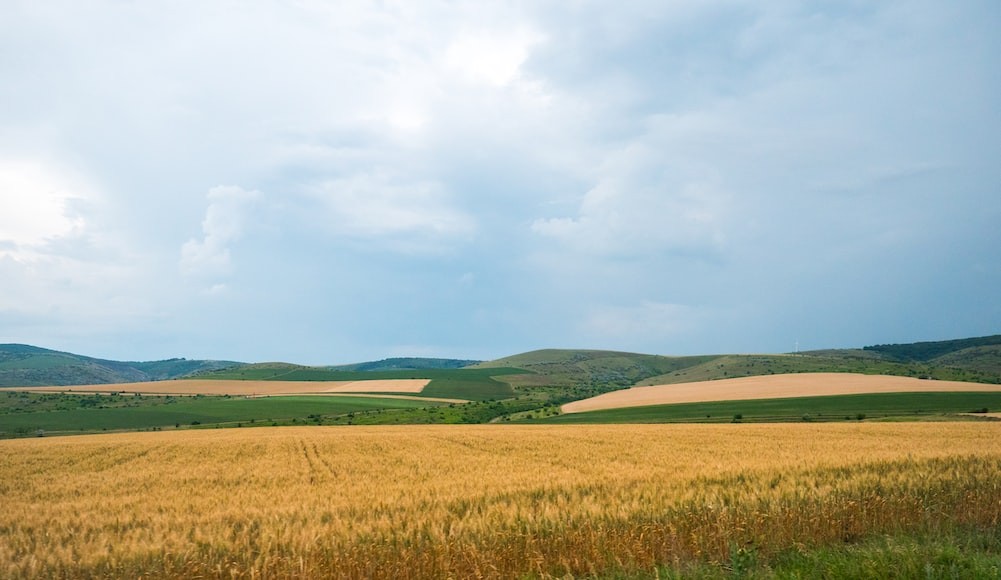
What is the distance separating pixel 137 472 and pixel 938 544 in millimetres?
22281

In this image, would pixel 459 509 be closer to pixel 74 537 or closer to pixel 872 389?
pixel 74 537

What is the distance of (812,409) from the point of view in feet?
196

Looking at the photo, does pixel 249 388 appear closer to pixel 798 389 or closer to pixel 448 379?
pixel 448 379

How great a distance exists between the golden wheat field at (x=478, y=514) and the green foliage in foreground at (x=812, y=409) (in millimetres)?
41990

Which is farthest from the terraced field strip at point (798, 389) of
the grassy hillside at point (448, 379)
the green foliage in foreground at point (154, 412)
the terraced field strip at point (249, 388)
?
the terraced field strip at point (249, 388)

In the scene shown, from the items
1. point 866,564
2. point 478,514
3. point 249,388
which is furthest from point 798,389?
point 249,388

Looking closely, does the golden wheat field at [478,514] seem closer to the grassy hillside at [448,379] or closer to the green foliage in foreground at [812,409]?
the green foliage in foreground at [812,409]

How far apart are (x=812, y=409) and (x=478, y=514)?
200ft

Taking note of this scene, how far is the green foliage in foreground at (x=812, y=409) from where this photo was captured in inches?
2089

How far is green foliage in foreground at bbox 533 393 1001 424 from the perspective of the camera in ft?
174

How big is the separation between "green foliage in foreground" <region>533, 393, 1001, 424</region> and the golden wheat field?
138 feet

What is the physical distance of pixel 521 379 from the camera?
16750 cm

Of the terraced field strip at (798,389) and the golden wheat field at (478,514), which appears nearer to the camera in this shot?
the golden wheat field at (478,514)

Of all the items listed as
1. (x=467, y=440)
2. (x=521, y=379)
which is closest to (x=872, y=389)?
(x=467, y=440)
